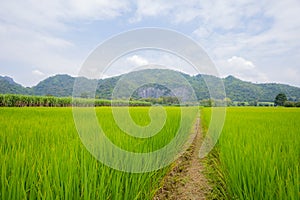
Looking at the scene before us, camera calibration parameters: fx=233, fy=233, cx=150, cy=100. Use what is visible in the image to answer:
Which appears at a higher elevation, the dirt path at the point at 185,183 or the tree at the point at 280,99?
the tree at the point at 280,99

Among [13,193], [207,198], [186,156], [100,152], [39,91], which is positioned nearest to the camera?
[13,193]

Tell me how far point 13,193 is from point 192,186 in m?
1.93

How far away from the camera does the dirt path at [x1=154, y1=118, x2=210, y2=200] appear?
2.33 meters

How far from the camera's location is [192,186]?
259 cm

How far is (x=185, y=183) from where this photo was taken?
2678 millimetres

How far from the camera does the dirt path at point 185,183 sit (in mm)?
2332

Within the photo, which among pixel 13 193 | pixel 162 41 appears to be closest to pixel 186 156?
pixel 162 41

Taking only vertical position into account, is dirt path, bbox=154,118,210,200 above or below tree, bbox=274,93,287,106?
below

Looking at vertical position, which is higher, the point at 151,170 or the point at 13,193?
the point at 13,193

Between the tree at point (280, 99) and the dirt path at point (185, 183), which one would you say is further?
the tree at point (280, 99)

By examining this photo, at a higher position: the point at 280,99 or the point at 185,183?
the point at 280,99

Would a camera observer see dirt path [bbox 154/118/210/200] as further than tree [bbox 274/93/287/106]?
No

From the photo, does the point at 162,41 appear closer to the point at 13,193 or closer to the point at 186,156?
the point at 186,156

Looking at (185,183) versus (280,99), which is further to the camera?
(280,99)
